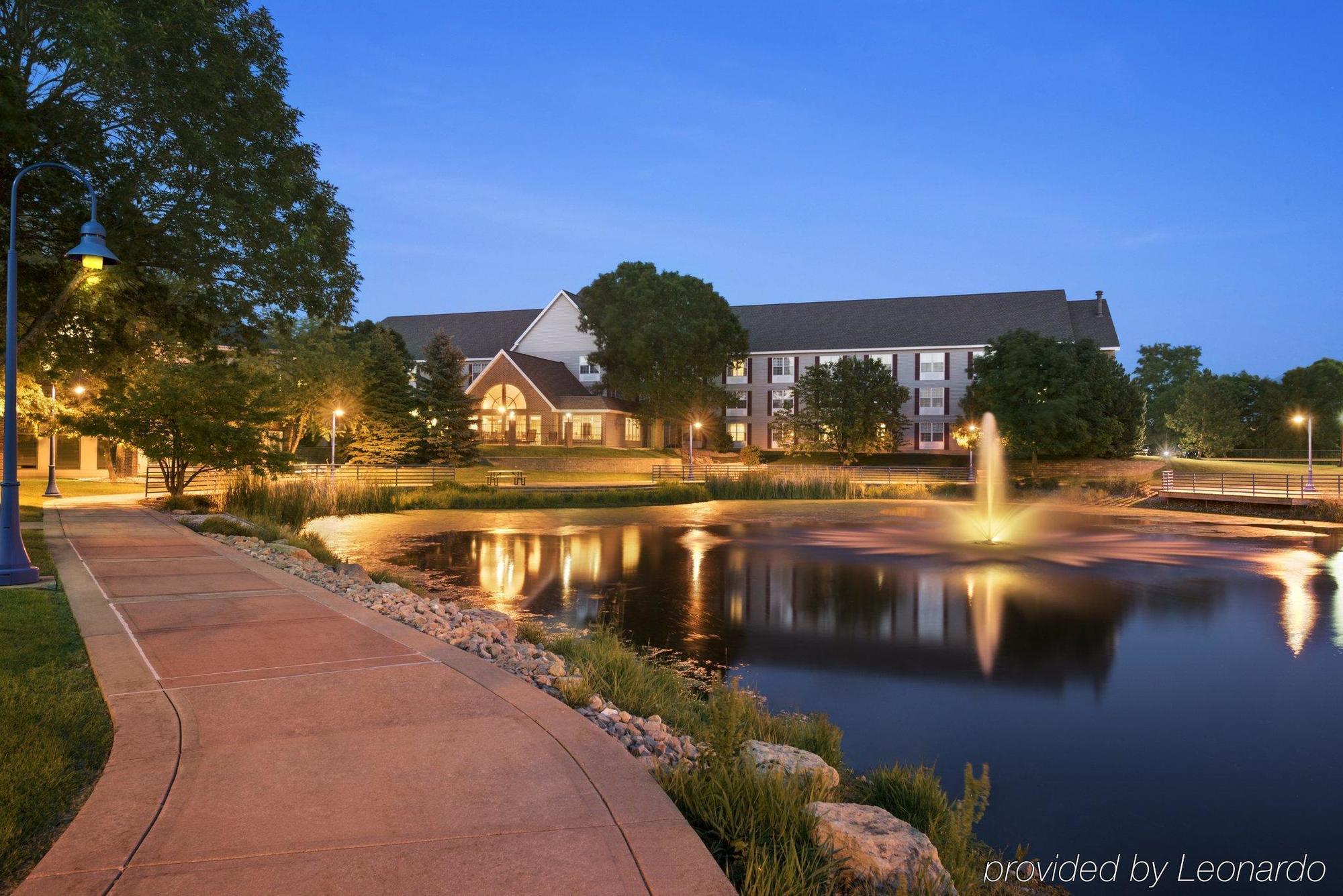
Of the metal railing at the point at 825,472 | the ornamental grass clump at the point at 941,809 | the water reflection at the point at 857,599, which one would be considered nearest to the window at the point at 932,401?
the metal railing at the point at 825,472

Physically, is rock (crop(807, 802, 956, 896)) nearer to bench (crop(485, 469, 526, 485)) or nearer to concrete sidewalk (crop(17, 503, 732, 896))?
concrete sidewalk (crop(17, 503, 732, 896))

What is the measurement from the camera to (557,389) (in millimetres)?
62750

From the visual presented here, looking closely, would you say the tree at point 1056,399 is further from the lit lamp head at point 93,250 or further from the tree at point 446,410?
the lit lamp head at point 93,250

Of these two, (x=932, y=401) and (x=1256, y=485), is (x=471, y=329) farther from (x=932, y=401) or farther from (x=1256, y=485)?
(x=1256, y=485)

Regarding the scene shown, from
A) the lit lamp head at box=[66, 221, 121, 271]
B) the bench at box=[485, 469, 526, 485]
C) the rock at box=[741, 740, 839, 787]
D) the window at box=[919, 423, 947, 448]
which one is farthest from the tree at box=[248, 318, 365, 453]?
the rock at box=[741, 740, 839, 787]

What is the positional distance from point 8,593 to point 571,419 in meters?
51.4

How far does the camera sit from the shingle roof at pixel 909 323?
2427 inches

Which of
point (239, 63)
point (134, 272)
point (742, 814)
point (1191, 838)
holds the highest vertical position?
point (239, 63)

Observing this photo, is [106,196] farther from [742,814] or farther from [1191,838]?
[1191,838]

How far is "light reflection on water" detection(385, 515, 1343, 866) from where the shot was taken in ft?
22.3

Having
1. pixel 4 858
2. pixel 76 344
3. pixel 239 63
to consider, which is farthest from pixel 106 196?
pixel 4 858

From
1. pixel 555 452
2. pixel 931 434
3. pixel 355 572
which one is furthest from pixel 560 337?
pixel 355 572

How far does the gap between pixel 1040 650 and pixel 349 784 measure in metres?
9.46

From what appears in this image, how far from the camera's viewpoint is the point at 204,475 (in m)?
32.8
